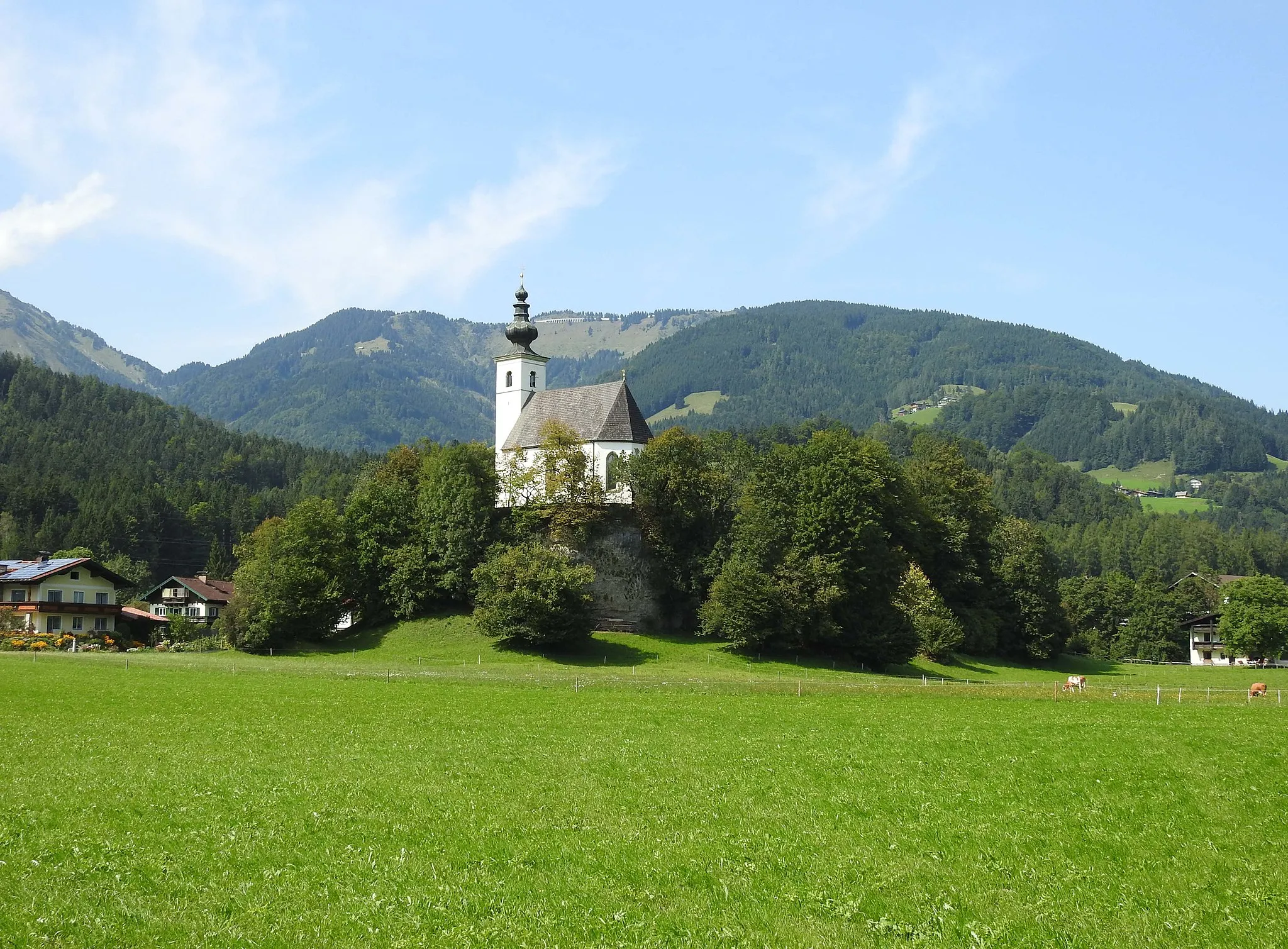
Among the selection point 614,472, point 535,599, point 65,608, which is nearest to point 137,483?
point 65,608

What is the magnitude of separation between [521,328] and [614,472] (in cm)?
1844

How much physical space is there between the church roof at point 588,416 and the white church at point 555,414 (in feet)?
0.15

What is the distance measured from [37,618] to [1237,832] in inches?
3334

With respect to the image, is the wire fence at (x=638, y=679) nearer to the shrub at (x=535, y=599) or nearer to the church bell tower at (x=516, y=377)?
the shrub at (x=535, y=599)

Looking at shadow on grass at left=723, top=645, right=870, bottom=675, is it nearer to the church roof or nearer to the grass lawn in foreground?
the church roof

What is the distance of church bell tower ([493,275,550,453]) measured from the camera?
88.4 meters

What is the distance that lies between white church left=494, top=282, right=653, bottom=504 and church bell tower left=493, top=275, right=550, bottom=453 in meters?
0.05

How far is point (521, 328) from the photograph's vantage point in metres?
89.8

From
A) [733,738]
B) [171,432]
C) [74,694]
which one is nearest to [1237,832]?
[733,738]

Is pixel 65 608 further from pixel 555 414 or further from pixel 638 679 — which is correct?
pixel 638 679

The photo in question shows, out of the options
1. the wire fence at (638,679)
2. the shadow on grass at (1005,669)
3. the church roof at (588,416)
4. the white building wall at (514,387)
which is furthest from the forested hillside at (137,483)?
the shadow on grass at (1005,669)

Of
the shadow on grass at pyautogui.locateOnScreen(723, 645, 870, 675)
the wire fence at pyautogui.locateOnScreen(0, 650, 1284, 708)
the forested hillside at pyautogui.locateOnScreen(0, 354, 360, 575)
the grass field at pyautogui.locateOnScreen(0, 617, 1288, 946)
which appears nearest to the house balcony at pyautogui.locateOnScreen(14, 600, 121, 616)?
the wire fence at pyautogui.locateOnScreen(0, 650, 1284, 708)

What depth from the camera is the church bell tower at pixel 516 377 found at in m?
88.4

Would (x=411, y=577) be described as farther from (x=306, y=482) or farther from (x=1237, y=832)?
(x=306, y=482)
